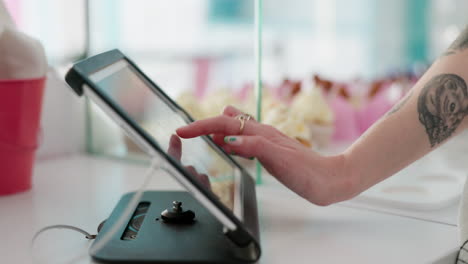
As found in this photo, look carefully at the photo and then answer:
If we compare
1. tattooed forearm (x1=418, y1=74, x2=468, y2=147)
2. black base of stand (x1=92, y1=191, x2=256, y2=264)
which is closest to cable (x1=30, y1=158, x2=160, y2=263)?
black base of stand (x1=92, y1=191, x2=256, y2=264)

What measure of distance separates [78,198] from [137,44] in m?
0.73

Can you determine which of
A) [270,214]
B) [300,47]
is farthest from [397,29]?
[270,214]

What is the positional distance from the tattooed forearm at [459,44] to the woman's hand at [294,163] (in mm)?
205

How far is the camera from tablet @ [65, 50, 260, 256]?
58 centimetres

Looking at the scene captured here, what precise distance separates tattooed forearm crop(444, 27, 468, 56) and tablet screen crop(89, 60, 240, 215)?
1.12 ft

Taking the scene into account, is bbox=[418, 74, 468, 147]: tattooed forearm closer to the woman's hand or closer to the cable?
the woman's hand

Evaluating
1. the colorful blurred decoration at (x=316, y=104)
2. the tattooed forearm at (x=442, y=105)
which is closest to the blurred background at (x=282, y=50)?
the colorful blurred decoration at (x=316, y=104)

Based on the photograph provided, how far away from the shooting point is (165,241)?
26.4 inches

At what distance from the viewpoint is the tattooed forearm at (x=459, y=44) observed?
77 centimetres

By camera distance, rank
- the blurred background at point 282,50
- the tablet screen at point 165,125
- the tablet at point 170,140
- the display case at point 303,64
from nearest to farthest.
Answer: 1. the tablet at point 170,140
2. the tablet screen at point 165,125
3. the display case at point 303,64
4. the blurred background at point 282,50

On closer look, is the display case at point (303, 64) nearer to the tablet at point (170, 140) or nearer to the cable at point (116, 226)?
the tablet at point (170, 140)

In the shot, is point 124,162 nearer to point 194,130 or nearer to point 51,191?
point 51,191

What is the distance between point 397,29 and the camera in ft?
10.6

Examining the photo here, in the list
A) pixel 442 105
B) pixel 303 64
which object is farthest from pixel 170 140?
pixel 303 64
